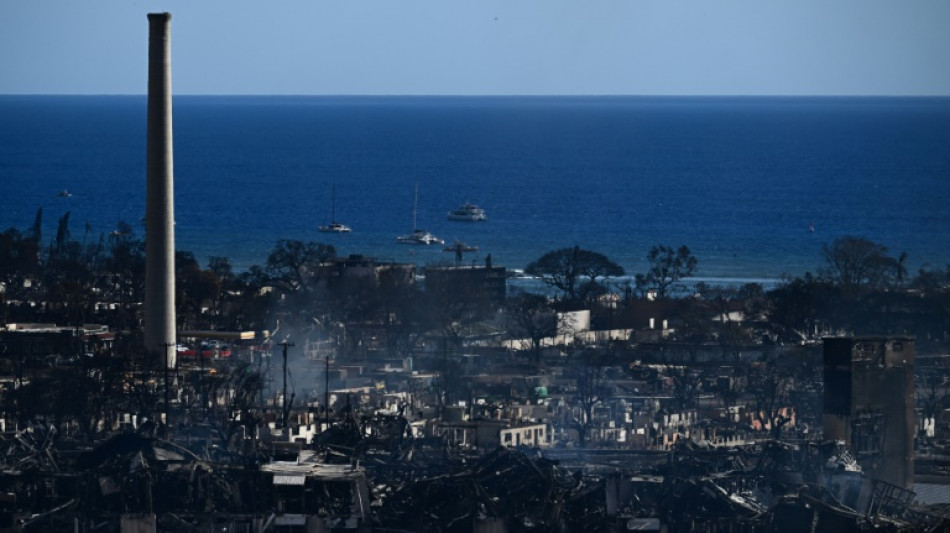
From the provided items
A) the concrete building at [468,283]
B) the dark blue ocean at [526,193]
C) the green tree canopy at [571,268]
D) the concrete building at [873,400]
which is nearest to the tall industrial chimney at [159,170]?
the concrete building at [468,283]

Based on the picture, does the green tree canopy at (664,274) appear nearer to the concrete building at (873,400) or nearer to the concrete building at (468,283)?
the concrete building at (468,283)

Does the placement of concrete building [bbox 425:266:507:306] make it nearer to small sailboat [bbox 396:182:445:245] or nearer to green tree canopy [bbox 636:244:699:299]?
green tree canopy [bbox 636:244:699:299]

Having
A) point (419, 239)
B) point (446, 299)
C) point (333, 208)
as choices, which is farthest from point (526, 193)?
point (446, 299)

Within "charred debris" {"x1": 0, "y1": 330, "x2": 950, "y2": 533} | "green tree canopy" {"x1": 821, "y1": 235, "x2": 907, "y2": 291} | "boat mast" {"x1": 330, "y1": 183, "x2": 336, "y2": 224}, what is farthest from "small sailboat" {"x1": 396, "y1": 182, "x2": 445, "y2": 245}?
"charred debris" {"x1": 0, "y1": 330, "x2": 950, "y2": 533}

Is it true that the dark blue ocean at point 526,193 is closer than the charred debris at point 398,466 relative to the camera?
No

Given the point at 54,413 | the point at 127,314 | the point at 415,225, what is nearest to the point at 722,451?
the point at 54,413

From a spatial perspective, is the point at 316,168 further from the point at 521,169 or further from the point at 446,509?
the point at 446,509
